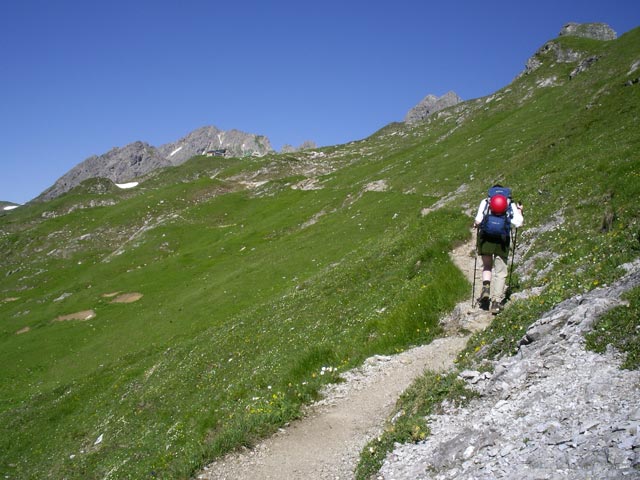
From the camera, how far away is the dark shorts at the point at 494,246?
16.2 metres

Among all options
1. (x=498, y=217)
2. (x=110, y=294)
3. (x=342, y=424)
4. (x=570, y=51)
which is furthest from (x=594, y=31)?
(x=342, y=424)

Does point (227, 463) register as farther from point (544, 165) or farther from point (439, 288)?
point (544, 165)

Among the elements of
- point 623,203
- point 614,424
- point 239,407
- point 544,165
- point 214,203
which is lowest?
point 239,407

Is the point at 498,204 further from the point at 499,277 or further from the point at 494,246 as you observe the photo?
the point at 499,277

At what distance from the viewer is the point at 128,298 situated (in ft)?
218

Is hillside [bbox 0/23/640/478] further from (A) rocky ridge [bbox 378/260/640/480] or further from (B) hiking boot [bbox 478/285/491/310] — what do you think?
(B) hiking boot [bbox 478/285/491/310]

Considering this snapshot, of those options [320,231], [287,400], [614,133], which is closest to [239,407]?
[287,400]

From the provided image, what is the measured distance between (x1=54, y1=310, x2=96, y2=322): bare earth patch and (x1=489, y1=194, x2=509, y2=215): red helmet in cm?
6145

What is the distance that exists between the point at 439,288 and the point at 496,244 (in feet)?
15.0

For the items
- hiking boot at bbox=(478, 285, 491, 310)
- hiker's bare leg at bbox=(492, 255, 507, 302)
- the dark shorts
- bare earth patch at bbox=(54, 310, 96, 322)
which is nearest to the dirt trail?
hiking boot at bbox=(478, 285, 491, 310)

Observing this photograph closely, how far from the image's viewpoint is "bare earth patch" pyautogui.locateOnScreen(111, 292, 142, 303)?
2576 inches

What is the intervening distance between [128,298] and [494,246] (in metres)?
61.8

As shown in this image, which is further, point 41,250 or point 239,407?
point 41,250

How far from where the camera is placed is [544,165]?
120 ft
